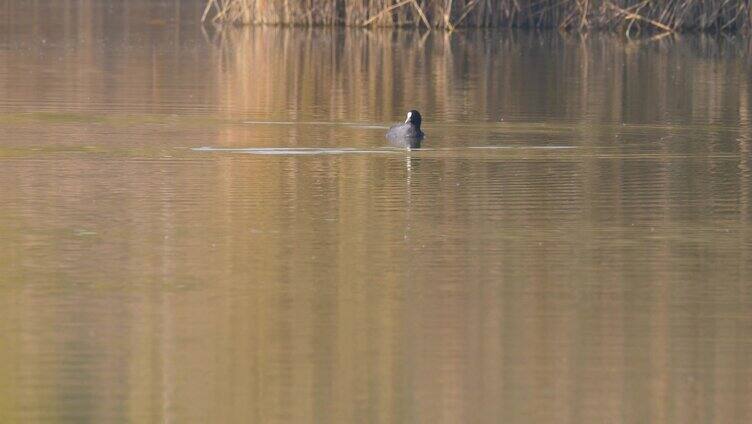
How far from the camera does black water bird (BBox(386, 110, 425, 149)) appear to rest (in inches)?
648

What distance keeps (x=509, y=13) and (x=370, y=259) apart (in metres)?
27.9

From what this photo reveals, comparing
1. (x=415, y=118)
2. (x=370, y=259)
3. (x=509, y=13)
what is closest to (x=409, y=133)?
(x=415, y=118)

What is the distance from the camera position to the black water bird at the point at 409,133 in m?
16.5

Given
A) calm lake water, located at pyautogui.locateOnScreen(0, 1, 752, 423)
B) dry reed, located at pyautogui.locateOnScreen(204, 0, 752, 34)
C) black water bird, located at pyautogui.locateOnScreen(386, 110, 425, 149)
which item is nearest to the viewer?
calm lake water, located at pyautogui.locateOnScreen(0, 1, 752, 423)

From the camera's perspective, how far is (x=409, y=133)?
54.0ft

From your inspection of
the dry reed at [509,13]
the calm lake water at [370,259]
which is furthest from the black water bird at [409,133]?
the dry reed at [509,13]

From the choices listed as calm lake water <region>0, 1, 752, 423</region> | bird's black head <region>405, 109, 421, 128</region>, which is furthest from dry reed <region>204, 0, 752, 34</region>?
bird's black head <region>405, 109, 421, 128</region>

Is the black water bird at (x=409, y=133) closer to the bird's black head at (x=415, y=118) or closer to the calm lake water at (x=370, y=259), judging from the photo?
the bird's black head at (x=415, y=118)

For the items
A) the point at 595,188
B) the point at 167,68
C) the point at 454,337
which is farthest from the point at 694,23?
the point at 454,337

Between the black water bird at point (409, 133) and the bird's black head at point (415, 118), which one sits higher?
the bird's black head at point (415, 118)

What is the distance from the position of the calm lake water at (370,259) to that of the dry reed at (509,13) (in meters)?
15.4

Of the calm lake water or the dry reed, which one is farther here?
the dry reed

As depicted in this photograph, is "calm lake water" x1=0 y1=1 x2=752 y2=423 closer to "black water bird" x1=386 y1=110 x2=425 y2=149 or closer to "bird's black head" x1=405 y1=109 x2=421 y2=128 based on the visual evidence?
"black water bird" x1=386 y1=110 x2=425 y2=149

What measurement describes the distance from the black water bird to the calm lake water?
15 centimetres
